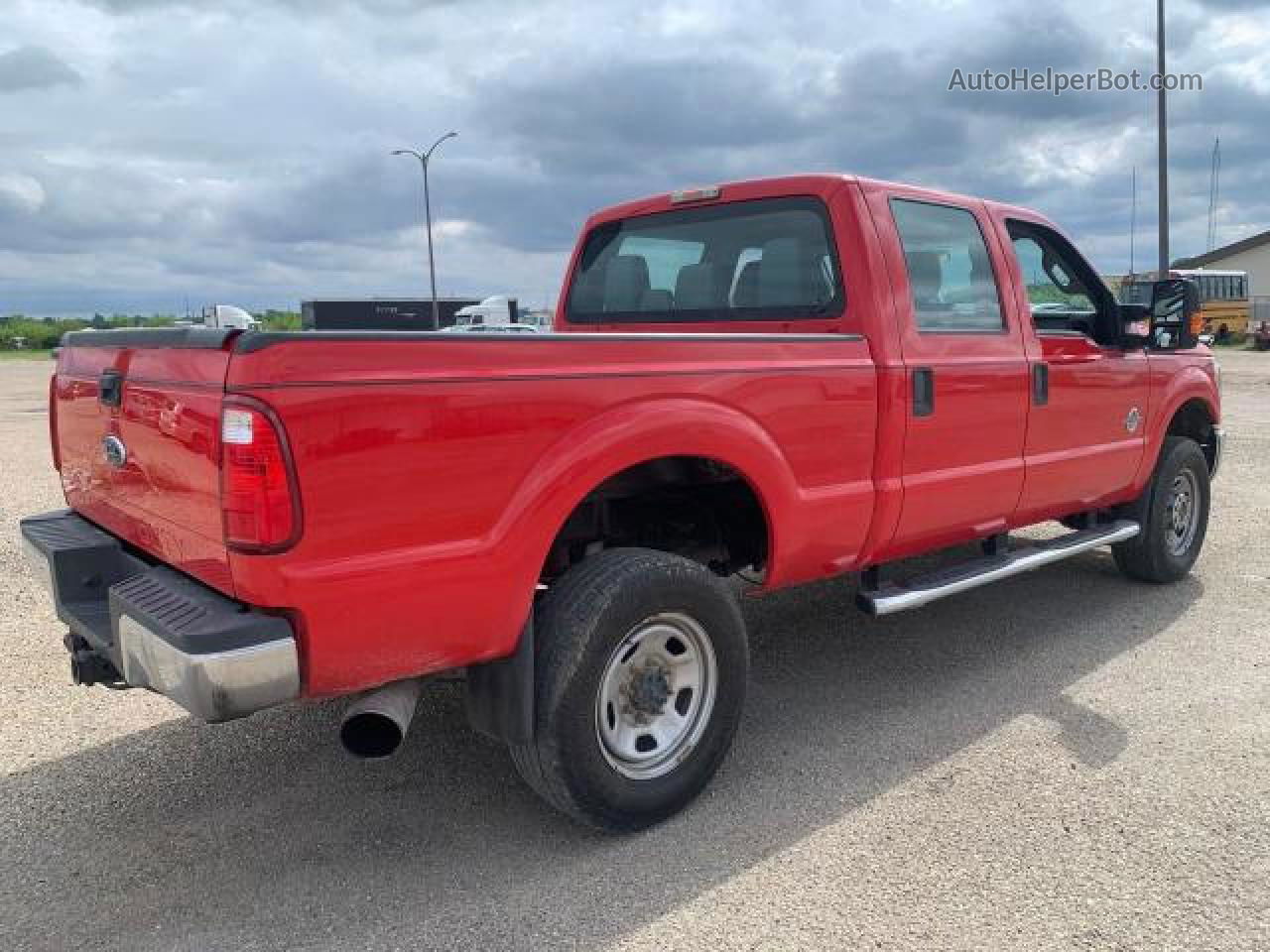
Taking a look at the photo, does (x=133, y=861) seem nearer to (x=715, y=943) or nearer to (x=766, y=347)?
(x=715, y=943)

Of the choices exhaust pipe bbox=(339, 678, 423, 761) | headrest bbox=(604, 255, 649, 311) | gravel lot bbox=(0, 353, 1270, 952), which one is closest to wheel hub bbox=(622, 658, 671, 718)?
gravel lot bbox=(0, 353, 1270, 952)

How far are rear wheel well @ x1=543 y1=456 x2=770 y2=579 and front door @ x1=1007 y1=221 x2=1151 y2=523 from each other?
1459 millimetres

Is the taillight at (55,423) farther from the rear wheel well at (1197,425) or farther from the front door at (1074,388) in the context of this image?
the rear wheel well at (1197,425)

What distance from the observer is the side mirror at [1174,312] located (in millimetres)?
5316

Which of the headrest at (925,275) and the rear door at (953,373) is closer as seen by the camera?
the rear door at (953,373)

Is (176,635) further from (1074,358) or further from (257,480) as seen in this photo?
(1074,358)

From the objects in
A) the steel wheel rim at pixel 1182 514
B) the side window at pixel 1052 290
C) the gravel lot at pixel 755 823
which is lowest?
the gravel lot at pixel 755 823

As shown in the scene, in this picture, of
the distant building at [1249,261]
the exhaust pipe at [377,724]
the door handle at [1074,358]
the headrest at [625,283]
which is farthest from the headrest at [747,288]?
the distant building at [1249,261]

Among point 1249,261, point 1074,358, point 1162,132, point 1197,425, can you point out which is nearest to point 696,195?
point 1074,358

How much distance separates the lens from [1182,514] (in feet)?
19.6

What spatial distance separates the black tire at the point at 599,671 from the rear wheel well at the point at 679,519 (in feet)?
1.10

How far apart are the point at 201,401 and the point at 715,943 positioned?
1841 mm

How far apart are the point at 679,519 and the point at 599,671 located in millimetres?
1051

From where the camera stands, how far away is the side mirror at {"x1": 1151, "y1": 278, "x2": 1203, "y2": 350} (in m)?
5.32
